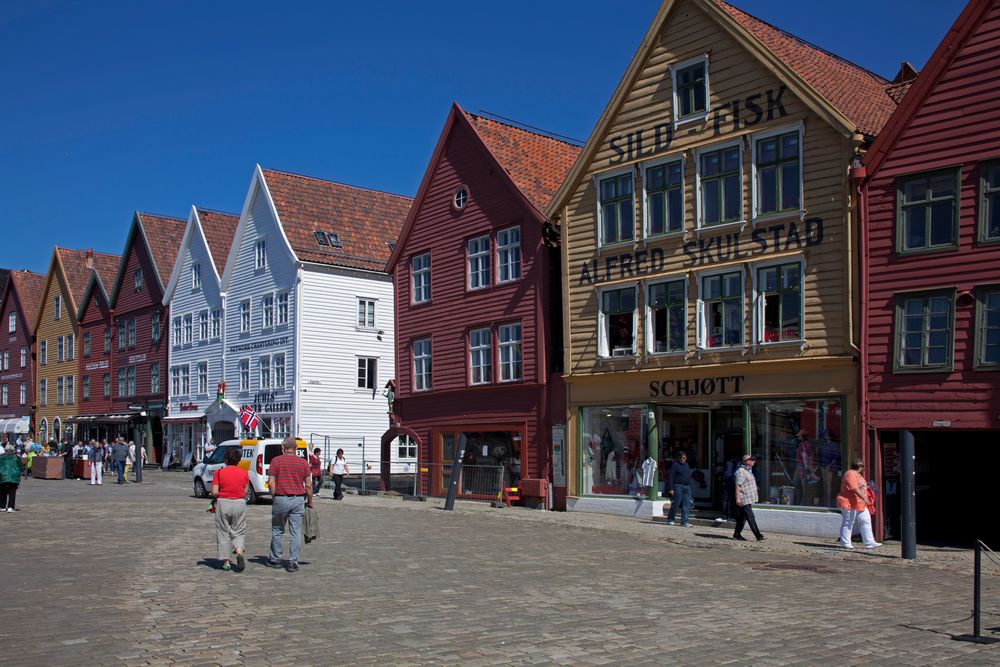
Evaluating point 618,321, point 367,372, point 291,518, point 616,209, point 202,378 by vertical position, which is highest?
point 616,209

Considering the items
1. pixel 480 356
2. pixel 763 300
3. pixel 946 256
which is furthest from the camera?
pixel 480 356

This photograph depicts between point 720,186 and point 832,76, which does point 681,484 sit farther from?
point 832,76

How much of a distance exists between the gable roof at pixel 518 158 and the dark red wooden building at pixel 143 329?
25832 millimetres

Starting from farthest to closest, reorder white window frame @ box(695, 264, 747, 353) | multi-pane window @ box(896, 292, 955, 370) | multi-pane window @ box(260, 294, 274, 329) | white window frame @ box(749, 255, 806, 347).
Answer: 1. multi-pane window @ box(260, 294, 274, 329)
2. white window frame @ box(695, 264, 747, 353)
3. white window frame @ box(749, 255, 806, 347)
4. multi-pane window @ box(896, 292, 955, 370)

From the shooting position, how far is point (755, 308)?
23750mm

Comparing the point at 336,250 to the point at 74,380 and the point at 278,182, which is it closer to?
the point at 278,182

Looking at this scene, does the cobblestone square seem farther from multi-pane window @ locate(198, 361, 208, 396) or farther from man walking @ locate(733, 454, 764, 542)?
multi-pane window @ locate(198, 361, 208, 396)

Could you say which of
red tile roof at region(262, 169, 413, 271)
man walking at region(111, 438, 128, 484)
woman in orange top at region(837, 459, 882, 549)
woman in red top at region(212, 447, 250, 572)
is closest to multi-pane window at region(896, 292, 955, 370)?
woman in orange top at region(837, 459, 882, 549)

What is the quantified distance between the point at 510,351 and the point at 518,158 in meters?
6.34

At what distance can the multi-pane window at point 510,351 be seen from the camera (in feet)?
101

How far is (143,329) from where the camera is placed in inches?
2336

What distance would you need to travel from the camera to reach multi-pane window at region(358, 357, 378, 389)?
45.9m

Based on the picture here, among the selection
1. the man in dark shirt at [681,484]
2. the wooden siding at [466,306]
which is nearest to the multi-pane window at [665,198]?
the wooden siding at [466,306]

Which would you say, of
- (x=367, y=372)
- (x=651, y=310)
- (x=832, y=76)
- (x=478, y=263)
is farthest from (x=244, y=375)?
(x=832, y=76)
